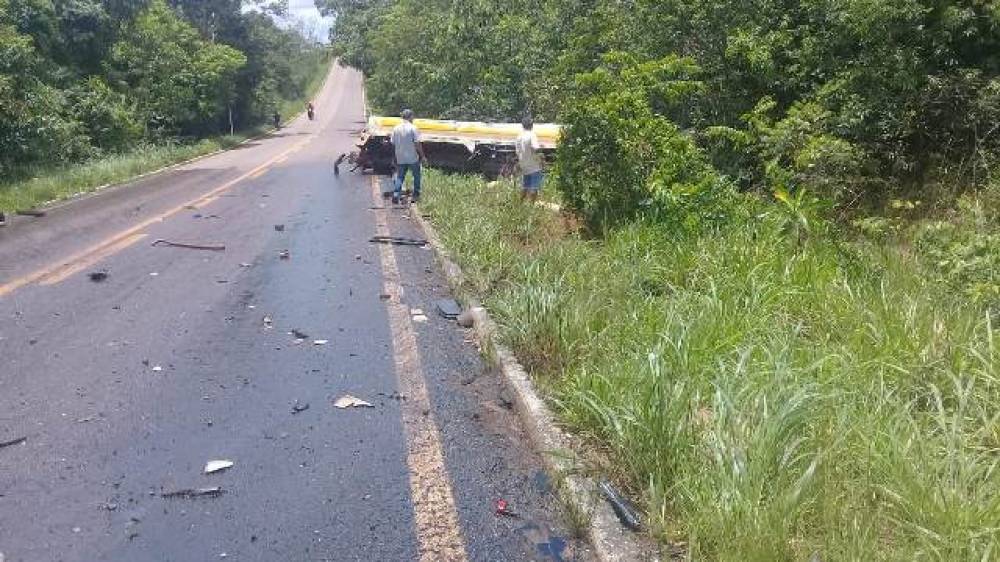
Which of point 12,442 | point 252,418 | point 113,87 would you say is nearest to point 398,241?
point 252,418

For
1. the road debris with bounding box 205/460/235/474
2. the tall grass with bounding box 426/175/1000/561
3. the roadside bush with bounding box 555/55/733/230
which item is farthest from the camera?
the roadside bush with bounding box 555/55/733/230

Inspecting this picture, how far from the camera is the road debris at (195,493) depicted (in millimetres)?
3947

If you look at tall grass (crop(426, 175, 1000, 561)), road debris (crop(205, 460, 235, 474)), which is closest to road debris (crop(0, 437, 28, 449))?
road debris (crop(205, 460, 235, 474))

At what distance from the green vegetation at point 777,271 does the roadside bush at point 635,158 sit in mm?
31

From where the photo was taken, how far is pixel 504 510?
3.84 meters

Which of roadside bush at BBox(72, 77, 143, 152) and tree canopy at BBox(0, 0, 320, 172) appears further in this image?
roadside bush at BBox(72, 77, 143, 152)

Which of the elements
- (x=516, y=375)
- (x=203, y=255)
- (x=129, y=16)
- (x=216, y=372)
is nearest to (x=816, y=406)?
(x=516, y=375)

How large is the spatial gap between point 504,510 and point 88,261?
25.9 feet

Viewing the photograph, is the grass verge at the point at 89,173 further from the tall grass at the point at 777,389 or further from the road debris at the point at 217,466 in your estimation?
the tall grass at the point at 777,389

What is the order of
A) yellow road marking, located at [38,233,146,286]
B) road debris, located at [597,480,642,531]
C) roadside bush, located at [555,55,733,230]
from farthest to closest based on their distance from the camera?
yellow road marking, located at [38,233,146,286], roadside bush, located at [555,55,733,230], road debris, located at [597,480,642,531]

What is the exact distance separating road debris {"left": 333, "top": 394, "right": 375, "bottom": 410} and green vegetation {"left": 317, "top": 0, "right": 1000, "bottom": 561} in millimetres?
1172

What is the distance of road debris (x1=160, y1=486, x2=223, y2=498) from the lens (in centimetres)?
395

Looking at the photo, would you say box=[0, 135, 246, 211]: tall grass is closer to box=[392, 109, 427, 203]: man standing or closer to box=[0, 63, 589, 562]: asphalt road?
box=[0, 63, 589, 562]: asphalt road

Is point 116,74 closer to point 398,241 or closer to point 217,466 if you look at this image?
point 398,241
